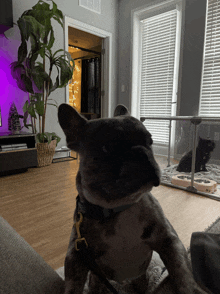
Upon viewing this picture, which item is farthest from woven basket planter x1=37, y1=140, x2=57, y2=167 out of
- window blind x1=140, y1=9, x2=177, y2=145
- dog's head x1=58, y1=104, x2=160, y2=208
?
dog's head x1=58, y1=104, x2=160, y2=208

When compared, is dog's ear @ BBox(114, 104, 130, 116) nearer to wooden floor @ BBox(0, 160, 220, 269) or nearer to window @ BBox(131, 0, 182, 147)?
wooden floor @ BBox(0, 160, 220, 269)

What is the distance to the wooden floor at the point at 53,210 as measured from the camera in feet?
4.64

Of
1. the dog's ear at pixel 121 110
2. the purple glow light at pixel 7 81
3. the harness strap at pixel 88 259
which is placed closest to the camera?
the harness strap at pixel 88 259

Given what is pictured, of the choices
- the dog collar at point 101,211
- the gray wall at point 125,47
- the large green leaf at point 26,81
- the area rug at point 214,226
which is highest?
the gray wall at point 125,47

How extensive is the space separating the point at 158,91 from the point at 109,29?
1.73m

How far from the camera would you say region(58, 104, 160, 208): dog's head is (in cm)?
48

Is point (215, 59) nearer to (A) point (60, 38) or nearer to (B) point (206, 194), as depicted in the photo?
(B) point (206, 194)

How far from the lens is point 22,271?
16.0 inches

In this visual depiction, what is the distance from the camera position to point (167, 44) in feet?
13.0

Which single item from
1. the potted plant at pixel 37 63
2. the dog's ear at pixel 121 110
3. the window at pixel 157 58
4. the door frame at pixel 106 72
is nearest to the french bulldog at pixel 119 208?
the dog's ear at pixel 121 110

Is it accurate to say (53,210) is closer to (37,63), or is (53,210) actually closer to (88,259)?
(88,259)

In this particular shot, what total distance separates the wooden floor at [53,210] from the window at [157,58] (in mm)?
2295

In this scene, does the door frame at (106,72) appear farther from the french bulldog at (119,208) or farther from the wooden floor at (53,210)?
the french bulldog at (119,208)

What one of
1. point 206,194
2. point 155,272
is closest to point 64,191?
point 206,194
